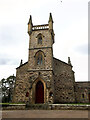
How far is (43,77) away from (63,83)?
5.69m

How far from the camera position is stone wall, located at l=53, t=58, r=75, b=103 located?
67.2 ft

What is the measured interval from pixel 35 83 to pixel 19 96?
14.7 ft

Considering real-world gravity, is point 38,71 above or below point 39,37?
below

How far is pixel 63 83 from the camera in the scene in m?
21.7

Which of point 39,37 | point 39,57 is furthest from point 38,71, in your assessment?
point 39,37

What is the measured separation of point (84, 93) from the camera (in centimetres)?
2342

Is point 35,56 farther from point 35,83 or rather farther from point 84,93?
point 84,93

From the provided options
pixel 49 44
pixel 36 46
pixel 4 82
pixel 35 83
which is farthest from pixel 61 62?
pixel 4 82

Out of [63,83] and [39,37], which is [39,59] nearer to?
[39,37]

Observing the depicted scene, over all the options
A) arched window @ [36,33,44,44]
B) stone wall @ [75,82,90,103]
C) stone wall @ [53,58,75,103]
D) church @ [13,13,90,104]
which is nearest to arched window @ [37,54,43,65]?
church @ [13,13,90,104]

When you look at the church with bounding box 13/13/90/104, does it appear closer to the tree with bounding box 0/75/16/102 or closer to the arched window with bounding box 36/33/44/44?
the arched window with bounding box 36/33/44/44

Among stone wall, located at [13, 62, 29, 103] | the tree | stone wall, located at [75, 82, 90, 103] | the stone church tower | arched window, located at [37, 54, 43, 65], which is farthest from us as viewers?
the tree

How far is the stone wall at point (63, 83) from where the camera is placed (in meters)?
20.5

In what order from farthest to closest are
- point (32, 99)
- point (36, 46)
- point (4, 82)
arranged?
point (4, 82), point (36, 46), point (32, 99)
